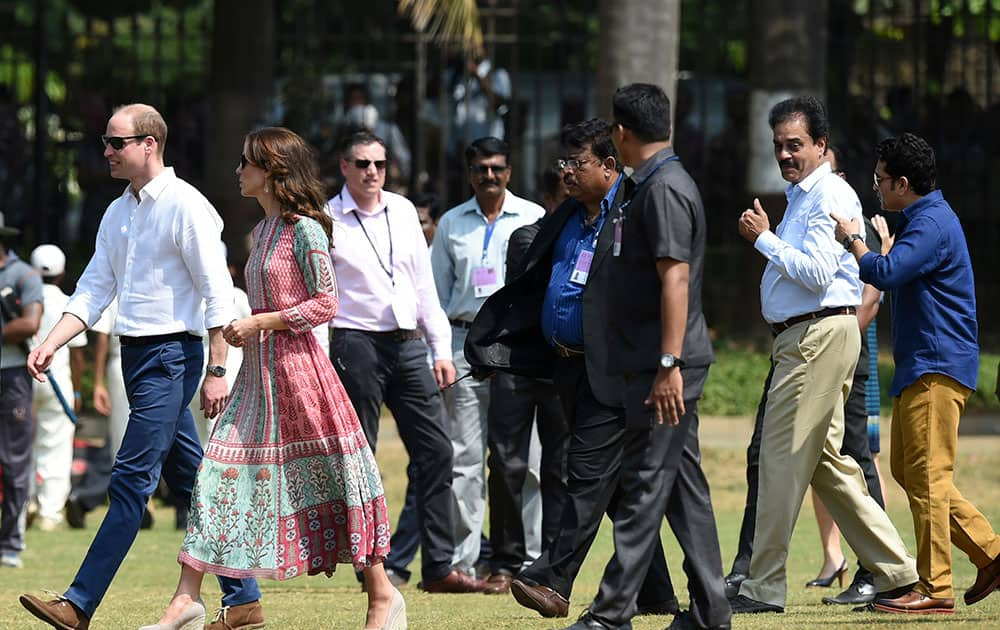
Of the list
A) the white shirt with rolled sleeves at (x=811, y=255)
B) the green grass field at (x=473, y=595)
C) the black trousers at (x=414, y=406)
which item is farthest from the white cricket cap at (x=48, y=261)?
the white shirt with rolled sleeves at (x=811, y=255)

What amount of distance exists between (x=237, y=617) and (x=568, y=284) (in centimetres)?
187

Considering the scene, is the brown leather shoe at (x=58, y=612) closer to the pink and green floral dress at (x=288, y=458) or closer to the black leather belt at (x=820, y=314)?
the pink and green floral dress at (x=288, y=458)

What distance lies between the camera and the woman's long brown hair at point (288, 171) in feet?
22.3

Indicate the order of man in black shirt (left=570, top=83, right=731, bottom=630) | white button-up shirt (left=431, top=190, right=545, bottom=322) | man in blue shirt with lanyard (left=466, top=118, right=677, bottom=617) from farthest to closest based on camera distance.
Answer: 1. white button-up shirt (left=431, top=190, right=545, bottom=322)
2. man in blue shirt with lanyard (left=466, top=118, right=677, bottom=617)
3. man in black shirt (left=570, top=83, right=731, bottom=630)

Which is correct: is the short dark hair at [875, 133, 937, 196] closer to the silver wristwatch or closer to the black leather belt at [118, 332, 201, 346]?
the silver wristwatch

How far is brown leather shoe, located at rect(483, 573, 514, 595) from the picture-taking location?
29.8ft

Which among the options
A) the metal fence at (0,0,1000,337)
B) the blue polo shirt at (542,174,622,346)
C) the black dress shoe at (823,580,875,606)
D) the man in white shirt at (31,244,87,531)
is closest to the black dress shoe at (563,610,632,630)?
the blue polo shirt at (542,174,622,346)

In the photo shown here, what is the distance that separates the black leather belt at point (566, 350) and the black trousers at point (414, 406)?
193 centimetres

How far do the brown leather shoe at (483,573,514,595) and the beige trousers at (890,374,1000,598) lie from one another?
2531 millimetres

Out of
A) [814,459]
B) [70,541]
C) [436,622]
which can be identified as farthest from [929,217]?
[70,541]

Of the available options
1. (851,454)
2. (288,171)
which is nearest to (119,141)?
(288,171)

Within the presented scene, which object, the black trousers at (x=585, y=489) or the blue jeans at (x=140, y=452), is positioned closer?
the black trousers at (x=585, y=489)

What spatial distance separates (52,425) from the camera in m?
12.1

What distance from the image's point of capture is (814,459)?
7480 millimetres
